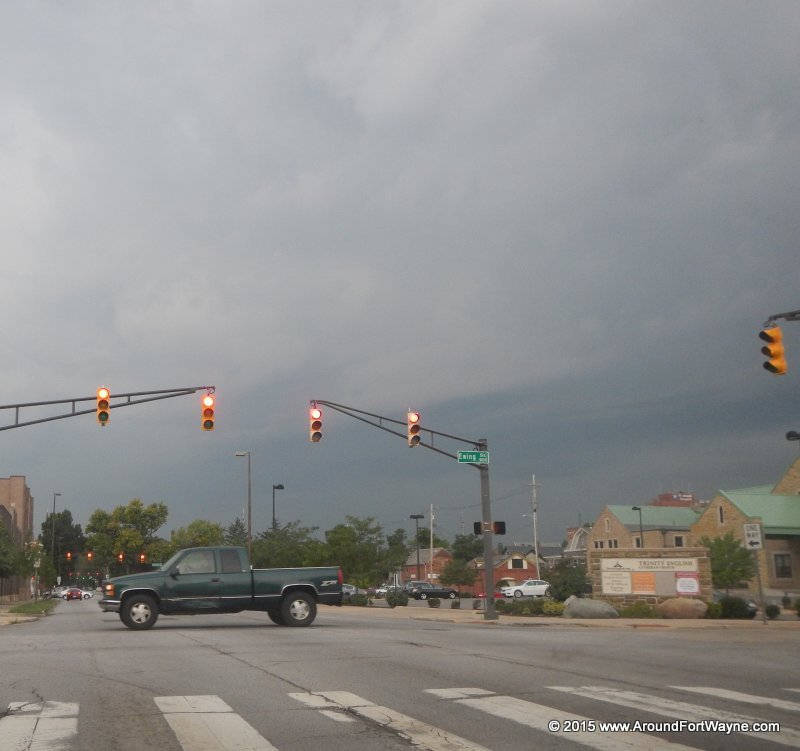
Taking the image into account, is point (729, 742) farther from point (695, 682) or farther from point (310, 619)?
point (310, 619)

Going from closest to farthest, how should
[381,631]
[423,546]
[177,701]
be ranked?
[177,701], [381,631], [423,546]

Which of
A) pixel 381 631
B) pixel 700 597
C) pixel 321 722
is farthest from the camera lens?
pixel 700 597

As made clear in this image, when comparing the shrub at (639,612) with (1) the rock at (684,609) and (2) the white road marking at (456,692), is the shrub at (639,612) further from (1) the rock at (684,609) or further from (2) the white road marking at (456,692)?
(2) the white road marking at (456,692)

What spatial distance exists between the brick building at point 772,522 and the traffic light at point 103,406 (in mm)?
47174

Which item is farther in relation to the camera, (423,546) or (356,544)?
(423,546)

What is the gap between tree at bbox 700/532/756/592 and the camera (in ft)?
187

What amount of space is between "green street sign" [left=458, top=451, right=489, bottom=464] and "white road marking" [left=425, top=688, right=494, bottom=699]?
18.7m

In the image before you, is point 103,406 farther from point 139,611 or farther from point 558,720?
point 558,720

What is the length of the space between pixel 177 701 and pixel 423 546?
147 m

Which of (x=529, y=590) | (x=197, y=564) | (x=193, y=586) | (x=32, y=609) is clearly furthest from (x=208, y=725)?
(x=529, y=590)

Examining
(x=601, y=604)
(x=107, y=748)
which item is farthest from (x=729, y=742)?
(x=601, y=604)

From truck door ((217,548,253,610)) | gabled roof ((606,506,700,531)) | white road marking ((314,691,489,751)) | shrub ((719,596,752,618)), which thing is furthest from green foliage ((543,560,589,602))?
gabled roof ((606,506,700,531))

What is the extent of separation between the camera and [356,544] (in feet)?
209

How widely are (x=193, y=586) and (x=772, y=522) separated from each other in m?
52.4
